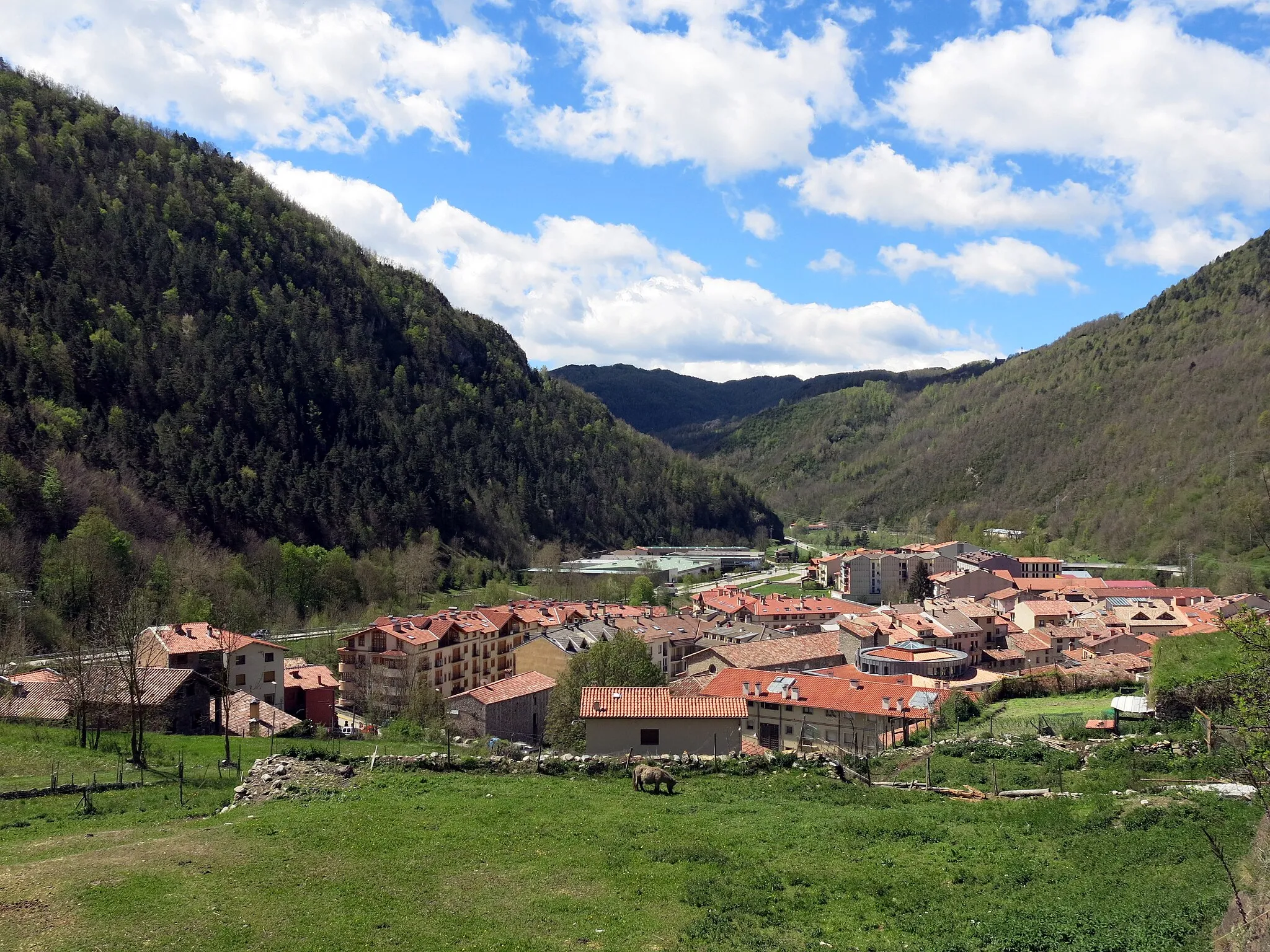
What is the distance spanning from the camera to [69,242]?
118m

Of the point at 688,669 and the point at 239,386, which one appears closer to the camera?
the point at 688,669

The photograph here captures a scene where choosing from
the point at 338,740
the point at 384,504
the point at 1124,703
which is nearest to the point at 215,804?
the point at 338,740

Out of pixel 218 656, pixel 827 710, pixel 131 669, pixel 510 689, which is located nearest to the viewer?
pixel 131 669

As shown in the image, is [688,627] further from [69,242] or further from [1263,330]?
[1263,330]

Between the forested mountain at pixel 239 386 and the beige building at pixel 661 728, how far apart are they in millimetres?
59184

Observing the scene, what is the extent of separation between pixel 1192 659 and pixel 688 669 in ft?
118

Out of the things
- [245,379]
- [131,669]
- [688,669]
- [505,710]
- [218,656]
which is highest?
[245,379]

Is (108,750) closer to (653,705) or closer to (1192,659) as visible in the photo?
(653,705)

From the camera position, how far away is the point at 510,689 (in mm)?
46219

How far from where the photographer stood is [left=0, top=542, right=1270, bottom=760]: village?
103 feet

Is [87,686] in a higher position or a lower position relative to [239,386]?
lower

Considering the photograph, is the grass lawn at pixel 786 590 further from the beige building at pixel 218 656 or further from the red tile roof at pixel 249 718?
the red tile roof at pixel 249 718

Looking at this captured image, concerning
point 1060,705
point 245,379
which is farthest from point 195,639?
point 245,379

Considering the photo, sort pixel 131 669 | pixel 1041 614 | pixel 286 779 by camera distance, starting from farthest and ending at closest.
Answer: pixel 1041 614
pixel 131 669
pixel 286 779
